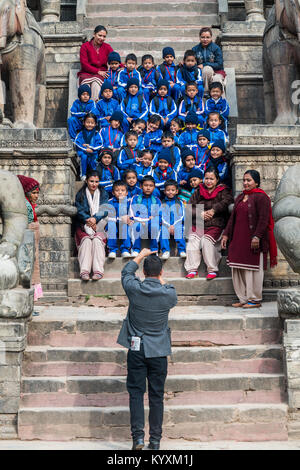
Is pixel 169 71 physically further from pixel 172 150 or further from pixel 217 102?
pixel 172 150

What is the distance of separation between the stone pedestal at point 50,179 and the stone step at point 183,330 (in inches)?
75.1

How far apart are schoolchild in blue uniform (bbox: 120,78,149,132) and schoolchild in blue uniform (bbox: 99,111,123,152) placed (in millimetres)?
384

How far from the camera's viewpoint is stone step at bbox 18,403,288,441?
20.5 feet

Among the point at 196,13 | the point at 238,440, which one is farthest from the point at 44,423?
the point at 196,13

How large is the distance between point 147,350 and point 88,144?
5155mm

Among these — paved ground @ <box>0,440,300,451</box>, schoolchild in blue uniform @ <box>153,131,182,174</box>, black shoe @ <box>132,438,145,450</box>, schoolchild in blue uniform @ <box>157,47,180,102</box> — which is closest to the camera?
black shoe @ <box>132,438,145,450</box>

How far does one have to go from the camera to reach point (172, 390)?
6535 mm

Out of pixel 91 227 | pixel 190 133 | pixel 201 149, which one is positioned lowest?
pixel 91 227

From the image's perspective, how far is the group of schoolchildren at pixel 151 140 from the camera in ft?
30.2

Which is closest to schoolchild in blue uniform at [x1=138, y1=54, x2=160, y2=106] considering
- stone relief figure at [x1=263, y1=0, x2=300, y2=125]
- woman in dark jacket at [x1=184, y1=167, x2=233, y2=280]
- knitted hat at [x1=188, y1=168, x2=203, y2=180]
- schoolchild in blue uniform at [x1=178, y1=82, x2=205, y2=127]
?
schoolchild in blue uniform at [x1=178, y1=82, x2=205, y2=127]

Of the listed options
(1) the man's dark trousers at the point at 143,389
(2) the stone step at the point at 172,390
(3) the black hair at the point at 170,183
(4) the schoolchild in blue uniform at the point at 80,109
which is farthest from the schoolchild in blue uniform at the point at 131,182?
(1) the man's dark trousers at the point at 143,389

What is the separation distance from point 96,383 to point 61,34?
846 cm

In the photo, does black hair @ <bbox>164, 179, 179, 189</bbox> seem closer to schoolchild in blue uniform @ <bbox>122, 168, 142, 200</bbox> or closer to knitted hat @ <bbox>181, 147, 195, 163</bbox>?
schoolchild in blue uniform @ <bbox>122, 168, 142, 200</bbox>

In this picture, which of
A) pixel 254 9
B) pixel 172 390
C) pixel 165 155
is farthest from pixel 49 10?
pixel 172 390
